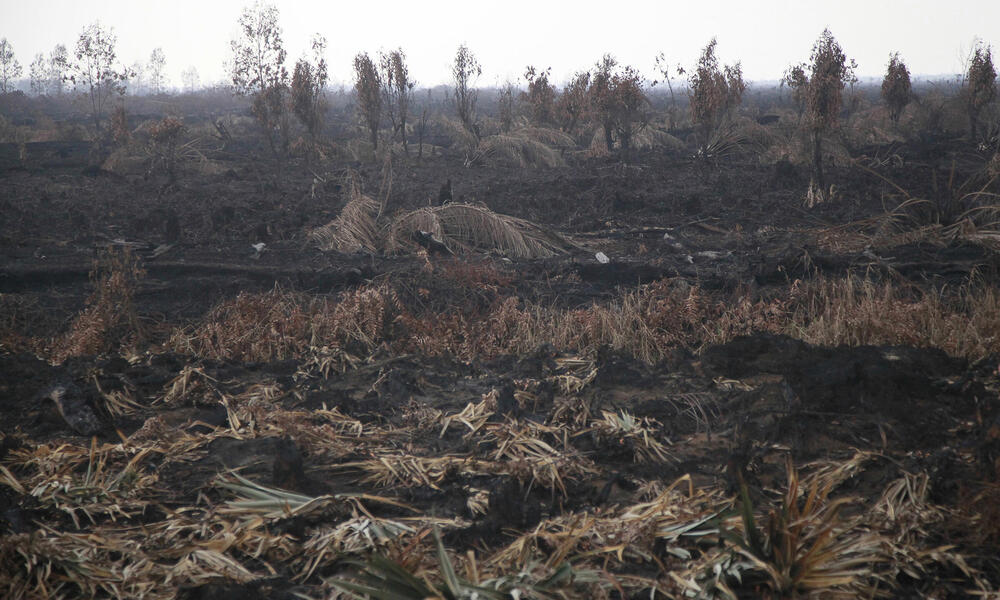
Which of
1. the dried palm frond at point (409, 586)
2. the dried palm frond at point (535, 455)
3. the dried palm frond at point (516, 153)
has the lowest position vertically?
the dried palm frond at point (535, 455)

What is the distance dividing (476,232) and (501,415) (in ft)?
16.1

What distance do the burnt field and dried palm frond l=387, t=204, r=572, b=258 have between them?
1.6 inches

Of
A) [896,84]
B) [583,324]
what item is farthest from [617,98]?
[583,324]

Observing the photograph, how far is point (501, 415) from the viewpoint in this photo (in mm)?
3445

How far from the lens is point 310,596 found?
210cm

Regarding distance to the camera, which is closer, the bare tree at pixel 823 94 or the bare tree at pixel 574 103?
the bare tree at pixel 823 94

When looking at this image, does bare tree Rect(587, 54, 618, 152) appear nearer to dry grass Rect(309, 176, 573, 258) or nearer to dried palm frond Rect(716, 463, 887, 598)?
dry grass Rect(309, 176, 573, 258)

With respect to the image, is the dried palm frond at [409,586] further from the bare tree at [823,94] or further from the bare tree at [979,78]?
the bare tree at [979,78]

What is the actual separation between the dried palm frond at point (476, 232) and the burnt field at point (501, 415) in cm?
4

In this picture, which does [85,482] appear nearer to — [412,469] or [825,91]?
[412,469]

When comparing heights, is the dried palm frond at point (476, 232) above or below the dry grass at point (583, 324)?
above

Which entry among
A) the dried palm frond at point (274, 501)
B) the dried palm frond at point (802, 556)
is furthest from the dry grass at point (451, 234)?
the dried palm frond at point (802, 556)

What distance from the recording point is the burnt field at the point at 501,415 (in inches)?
84.5

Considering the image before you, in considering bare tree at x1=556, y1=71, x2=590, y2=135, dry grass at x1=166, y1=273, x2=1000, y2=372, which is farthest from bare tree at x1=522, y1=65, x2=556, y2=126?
dry grass at x1=166, y1=273, x2=1000, y2=372
